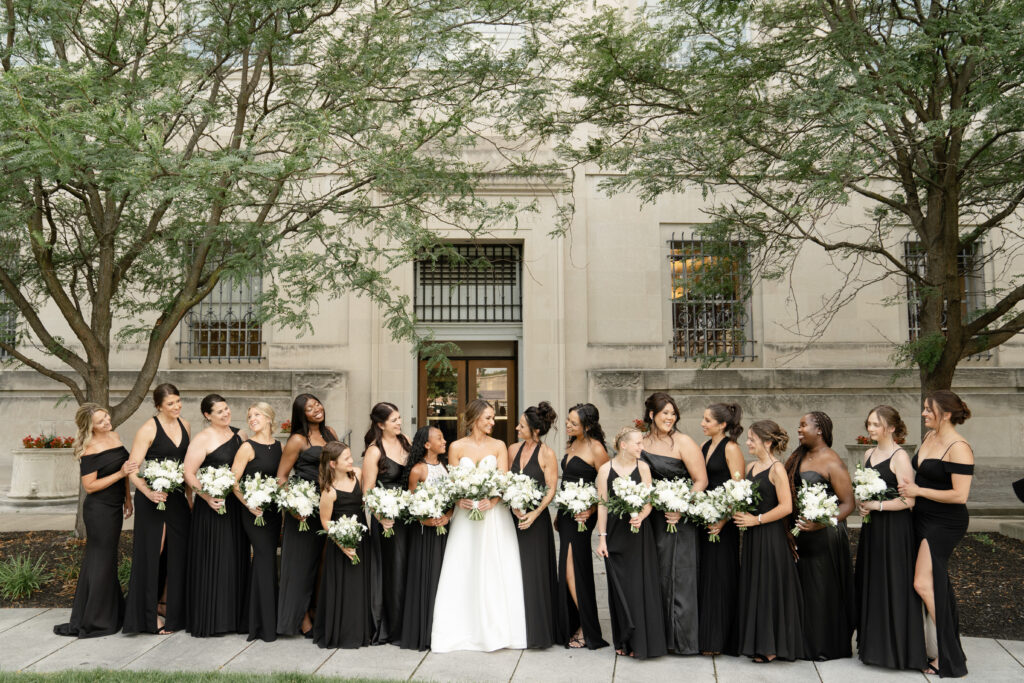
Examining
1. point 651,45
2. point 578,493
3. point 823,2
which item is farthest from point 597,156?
point 578,493

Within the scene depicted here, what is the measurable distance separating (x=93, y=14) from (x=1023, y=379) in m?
16.9

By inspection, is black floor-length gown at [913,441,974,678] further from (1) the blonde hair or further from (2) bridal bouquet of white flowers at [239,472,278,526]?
(1) the blonde hair

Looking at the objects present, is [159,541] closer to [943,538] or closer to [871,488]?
[871,488]

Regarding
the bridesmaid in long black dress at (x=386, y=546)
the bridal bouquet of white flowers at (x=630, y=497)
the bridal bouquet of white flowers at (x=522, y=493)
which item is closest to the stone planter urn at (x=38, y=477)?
the bridesmaid in long black dress at (x=386, y=546)

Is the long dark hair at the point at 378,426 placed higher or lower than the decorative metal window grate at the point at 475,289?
lower

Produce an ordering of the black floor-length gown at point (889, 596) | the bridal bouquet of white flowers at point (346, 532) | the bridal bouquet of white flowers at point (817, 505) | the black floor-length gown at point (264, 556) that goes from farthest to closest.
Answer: the black floor-length gown at point (264, 556) < the bridal bouquet of white flowers at point (346, 532) < the bridal bouquet of white flowers at point (817, 505) < the black floor-length gown at point (889, 596)

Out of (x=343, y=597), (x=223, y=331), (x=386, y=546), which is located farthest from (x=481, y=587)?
(x=223, y=331)

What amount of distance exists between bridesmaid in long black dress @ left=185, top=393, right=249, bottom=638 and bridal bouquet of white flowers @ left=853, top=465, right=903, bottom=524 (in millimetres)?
5345

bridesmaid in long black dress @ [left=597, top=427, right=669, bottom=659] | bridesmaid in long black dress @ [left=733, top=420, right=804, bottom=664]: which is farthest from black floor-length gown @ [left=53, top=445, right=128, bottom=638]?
bridesmaid in long black dress @ [left=733, top=420, right=804, bottom=664]

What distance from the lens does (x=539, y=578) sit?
6883 mm

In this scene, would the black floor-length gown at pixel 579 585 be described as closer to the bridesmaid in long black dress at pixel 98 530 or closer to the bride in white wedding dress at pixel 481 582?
the bride in white wedding dress at pixel 481 582

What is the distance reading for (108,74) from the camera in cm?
901

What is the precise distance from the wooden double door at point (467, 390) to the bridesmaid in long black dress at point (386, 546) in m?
9.34

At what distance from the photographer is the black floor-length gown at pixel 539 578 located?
6.82 meters
